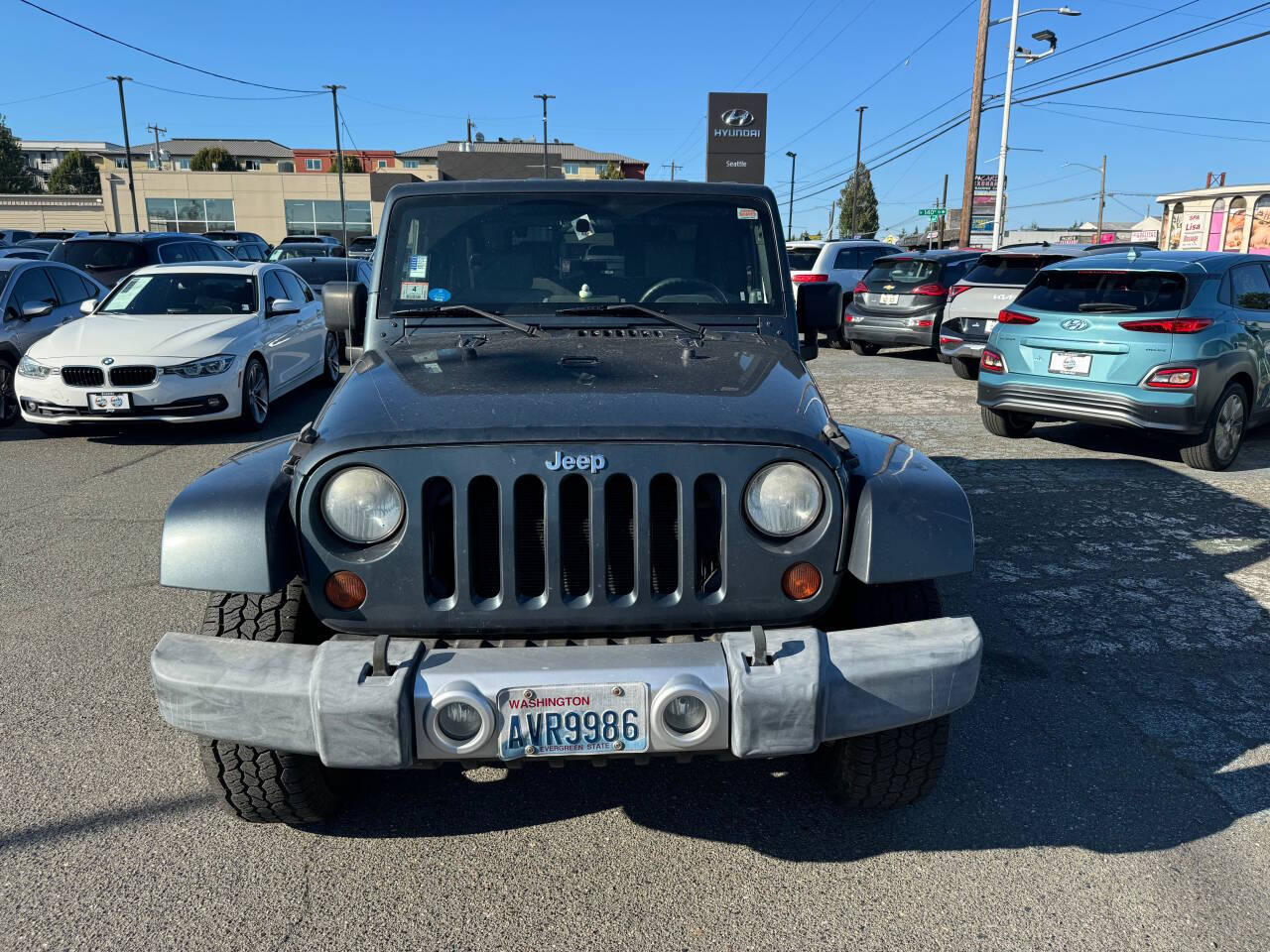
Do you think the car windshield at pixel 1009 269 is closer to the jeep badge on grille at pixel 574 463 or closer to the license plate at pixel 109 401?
the license plate at pixel 109 401

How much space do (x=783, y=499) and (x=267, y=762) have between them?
160 centimetres

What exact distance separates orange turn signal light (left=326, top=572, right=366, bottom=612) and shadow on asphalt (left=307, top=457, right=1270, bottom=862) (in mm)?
819

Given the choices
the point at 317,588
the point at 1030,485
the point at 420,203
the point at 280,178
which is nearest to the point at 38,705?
the point at 317,588

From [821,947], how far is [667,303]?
2.35m

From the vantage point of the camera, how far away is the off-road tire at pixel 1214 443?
7.62m

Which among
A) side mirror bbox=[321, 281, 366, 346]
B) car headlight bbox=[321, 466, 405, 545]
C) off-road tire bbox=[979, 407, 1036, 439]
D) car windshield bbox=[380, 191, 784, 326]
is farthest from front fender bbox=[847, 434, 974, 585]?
off-road tire bbox=[979, 407, 1036, 439]

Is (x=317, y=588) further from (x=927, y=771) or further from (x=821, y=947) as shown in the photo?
(x=927, y=771)

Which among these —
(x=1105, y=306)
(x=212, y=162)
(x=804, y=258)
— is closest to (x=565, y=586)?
(x=1105, y=306)

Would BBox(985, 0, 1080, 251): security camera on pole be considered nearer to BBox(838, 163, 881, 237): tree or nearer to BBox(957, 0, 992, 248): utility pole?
Answer: BBox(957, 0, 992, 248): utility pole

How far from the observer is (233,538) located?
8.10 feet

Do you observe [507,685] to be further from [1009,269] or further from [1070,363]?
[1009,269]

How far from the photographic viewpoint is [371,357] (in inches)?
138

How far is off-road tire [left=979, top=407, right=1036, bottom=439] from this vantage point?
9.03 meters

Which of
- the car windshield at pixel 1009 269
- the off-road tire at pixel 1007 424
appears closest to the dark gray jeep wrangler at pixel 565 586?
the off-road tire at pixel 1007 424
